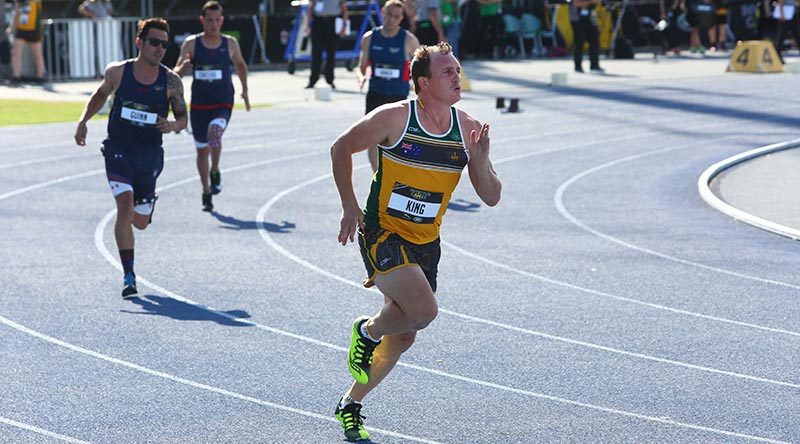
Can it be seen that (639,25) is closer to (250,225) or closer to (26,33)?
(26,33)

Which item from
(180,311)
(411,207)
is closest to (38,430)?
(411,207)

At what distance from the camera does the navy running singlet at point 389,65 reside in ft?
49.5

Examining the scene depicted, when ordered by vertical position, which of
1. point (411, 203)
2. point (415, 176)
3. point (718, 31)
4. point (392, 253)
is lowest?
point (718, 31)

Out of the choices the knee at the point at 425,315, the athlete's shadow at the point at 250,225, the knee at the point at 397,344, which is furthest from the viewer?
the athlete's shadow at the point at 250,225

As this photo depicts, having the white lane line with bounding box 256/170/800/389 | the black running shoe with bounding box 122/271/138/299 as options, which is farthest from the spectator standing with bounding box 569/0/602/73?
the black running shoe with bounding box 122/271/138/299

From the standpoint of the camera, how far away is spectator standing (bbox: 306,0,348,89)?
27.1m

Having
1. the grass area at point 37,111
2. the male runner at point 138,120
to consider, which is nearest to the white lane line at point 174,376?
the male runner at point 138,120

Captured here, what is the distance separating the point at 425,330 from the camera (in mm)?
9156

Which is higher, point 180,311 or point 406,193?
point 406,193

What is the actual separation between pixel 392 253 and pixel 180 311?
346 cm

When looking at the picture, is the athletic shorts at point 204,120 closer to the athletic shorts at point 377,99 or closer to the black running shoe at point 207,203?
the black running shoe at point 207,203

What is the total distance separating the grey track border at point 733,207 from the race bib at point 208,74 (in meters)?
5.20

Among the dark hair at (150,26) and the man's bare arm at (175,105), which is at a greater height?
the dark hair at (150,26)

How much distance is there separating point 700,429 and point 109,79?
5573 mm
